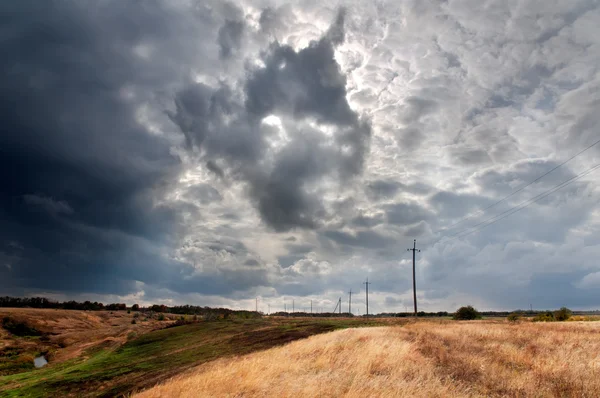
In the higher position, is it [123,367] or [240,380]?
[240,380]

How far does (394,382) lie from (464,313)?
211 ft

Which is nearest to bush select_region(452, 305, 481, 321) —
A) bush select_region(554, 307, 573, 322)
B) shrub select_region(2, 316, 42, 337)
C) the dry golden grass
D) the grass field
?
bush select_region(554, 307, 573, 322)

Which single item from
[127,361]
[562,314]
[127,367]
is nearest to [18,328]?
[127,361]

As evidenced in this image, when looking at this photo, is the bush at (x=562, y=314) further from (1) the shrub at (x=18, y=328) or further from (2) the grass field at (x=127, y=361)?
(1) the shrub at (x=18, y=328)

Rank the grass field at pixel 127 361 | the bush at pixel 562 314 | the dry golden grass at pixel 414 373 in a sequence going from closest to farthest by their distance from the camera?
1. the dry golden grass at pixel 414 373
2. the grass field at pixel 127 361
3. the bush at pixel 562 314

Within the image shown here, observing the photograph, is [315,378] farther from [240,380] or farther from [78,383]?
[78,383]

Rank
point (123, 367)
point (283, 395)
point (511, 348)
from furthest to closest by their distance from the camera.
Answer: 1. point (123, 367)
2. point (511, 348)
3. point (283, 395)

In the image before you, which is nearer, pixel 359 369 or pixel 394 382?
pixel 394 382

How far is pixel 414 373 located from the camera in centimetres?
1372

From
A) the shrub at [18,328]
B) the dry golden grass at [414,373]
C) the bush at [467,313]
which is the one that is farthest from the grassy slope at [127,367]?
the bush at [467,313]

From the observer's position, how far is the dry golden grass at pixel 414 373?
11.6 m

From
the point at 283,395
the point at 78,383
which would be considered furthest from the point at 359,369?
the point at 78,383

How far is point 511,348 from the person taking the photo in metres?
18.8

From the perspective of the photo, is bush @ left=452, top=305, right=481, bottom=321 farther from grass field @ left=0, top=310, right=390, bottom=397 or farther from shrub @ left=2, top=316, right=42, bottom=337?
shrub @ left=2, top=316, right=42, bottom=337
